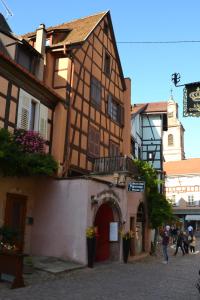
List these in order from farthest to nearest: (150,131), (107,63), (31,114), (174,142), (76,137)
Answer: (174,142)
(150,131)
(107,63)
(76,137)
(31,114)

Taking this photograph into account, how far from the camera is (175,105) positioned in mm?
90562

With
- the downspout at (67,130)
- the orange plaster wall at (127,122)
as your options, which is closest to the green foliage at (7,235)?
the downspout at (67,130)

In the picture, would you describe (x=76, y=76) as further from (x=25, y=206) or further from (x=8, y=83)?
(x=25, y=206)

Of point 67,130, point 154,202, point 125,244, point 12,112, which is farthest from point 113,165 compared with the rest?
point 12,112

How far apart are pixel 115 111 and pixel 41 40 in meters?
6.70

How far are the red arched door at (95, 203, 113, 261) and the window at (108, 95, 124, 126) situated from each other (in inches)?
237

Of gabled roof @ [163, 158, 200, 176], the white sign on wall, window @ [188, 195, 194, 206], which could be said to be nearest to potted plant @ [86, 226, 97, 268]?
the white sign on wall

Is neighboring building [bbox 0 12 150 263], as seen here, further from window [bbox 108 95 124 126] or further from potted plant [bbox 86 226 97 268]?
potted plant [bbox 86 226 97 268]

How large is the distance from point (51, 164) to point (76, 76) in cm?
567

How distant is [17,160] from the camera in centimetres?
1320

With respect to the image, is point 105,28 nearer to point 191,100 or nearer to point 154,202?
point 154,202

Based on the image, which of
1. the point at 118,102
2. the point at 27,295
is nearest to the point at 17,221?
the point at 27,295

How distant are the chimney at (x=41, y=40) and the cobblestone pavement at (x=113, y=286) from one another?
381 inches

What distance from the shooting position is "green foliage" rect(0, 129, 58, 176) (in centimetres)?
1302
